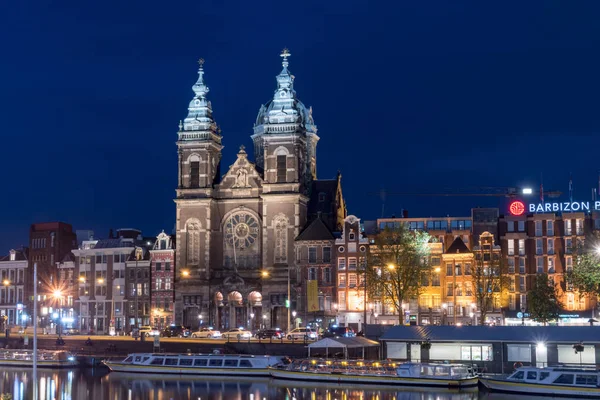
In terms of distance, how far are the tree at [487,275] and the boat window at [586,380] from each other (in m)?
43.5

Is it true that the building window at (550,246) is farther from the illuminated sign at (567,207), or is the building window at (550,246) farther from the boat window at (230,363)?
the boat window at (230,363)

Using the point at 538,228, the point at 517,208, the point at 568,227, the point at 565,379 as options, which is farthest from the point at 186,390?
the point at 568,227

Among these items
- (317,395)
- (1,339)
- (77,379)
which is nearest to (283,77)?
(1,339)

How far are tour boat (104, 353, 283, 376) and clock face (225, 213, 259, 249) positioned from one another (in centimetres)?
4273

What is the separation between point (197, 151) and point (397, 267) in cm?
3970

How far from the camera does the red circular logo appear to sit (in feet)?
436

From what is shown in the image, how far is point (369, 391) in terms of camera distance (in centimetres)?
8131

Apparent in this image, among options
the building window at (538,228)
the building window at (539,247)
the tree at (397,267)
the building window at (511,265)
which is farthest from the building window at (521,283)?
the tree at (397,267)

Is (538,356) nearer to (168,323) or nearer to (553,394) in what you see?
(553,394)

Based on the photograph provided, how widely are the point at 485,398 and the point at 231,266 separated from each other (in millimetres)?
69894

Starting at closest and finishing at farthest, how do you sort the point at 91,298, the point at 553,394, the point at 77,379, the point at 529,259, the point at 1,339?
the point at 553,394
the point at 77,379
the point at 1,339
the point at 529,259
the point at 91,298

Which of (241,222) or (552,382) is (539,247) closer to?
(241,222)

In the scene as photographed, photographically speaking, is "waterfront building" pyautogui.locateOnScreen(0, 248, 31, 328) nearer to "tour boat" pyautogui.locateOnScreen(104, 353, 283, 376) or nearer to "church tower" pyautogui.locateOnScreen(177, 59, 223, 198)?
"church tower" pyautogui.locateOnScreen(177, 59, 223, 198)

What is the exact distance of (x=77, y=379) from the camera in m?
94.6
